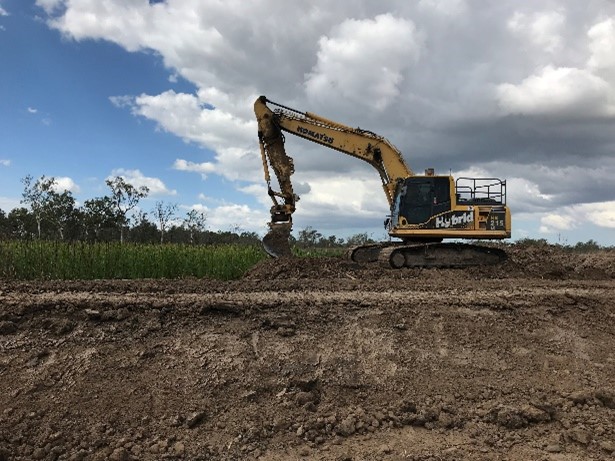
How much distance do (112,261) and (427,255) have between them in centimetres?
781

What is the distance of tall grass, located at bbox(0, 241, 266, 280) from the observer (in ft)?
39.1

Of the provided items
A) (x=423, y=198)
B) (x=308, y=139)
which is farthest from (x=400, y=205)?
(x=308, y=139)

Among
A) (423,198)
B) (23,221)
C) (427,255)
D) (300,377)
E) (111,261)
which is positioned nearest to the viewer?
(300,377)

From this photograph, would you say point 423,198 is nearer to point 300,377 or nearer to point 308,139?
point 308,139

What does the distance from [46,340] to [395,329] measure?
13.4ft

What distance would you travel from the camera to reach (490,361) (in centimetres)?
618

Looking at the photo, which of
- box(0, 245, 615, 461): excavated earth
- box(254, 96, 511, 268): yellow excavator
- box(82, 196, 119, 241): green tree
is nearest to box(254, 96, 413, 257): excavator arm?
box(254, 96, 511, 268): yellow excavator

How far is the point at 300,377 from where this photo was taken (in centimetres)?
564

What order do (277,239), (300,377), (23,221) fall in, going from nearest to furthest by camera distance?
(300,377)
(277,239)
(23,221)

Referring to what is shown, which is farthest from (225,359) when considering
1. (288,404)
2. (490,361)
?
(490,361)

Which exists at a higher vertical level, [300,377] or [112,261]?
[112,261]

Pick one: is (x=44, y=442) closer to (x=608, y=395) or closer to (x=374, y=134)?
(x=608, y=395)

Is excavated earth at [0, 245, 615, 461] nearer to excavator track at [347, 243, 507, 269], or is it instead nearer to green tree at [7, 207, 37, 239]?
excavator track at [347, 243, 507, 269]

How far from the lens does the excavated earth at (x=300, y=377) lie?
4.82 m
